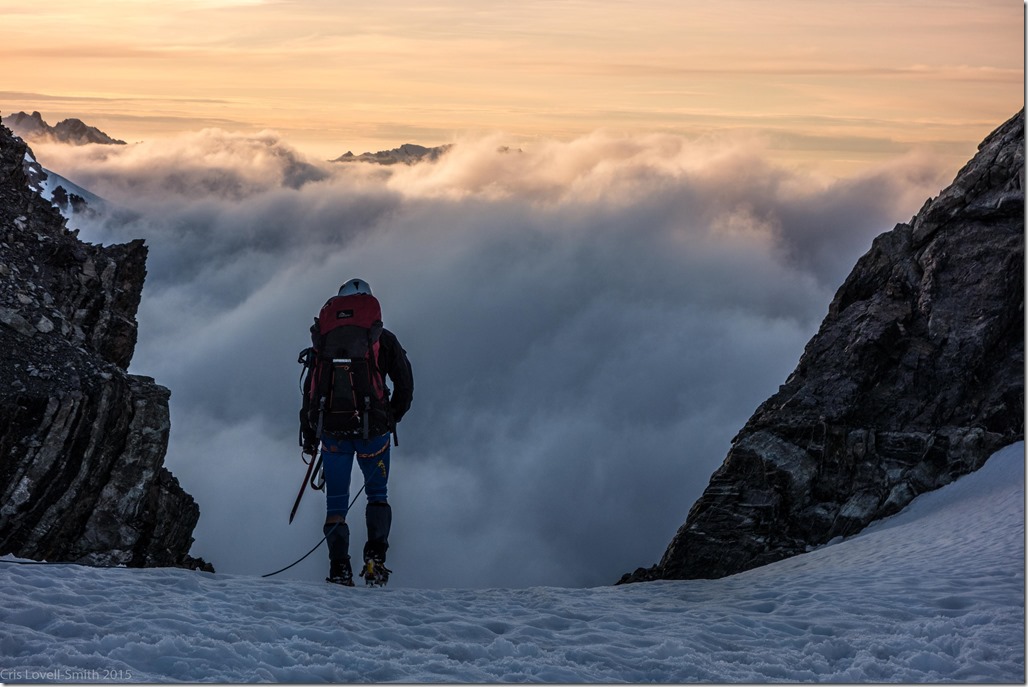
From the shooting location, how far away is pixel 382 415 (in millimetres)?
10727

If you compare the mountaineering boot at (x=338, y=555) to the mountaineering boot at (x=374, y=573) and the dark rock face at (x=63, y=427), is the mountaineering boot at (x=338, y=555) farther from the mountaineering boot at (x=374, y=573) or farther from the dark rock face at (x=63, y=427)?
the dark rock face at (x=63, y=427)

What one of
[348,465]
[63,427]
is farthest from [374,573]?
[63,427]

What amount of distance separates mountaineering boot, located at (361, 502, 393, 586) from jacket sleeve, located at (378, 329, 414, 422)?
44.0 inches

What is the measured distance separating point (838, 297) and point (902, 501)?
5.52 meters

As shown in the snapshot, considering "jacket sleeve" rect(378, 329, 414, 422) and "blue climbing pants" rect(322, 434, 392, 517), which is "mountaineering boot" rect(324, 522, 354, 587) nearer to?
"blue climbing pants" rect(322, 434, 392, 517)

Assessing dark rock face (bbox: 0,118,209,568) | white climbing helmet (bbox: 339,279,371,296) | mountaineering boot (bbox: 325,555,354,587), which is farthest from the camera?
dark rock face (bbox: 0,118,209,568)

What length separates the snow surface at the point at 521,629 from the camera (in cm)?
805

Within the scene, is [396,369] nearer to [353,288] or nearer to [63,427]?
[353,288]

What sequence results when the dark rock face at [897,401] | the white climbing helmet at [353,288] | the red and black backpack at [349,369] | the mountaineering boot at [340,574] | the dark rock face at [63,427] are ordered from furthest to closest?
the dark rock face at [897,401] → the dark rock face at [63,427] → the mountaineering boot at [340,574] → the white climbing helmet at [353,288] → the red and black backpack at [349,369]

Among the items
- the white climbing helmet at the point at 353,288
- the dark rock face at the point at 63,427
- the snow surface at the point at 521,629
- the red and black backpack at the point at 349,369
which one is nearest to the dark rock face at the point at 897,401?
the snow surface at the point at 521,629

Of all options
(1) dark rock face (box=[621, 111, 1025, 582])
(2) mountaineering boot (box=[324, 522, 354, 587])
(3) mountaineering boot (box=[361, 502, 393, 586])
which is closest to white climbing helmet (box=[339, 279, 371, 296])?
(3) mountaineering boot (box=[361, 502, 393, 586])

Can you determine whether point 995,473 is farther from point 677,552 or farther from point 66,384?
point 66,384

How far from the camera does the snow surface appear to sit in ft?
26.4

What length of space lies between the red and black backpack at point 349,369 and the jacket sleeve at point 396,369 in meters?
0.24
